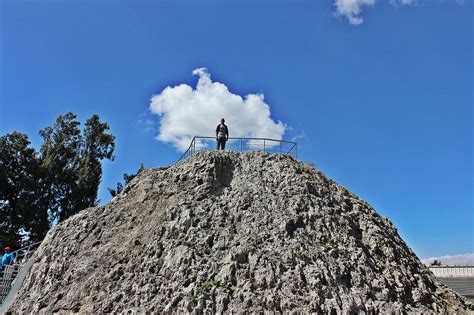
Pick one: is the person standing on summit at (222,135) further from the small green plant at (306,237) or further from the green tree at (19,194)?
the green tree at (19,194)

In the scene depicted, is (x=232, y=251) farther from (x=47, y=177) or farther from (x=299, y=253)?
(x=47, y=177)

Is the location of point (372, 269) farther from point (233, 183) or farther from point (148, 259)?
point (148, 259)

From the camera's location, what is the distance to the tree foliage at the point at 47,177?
3369cm

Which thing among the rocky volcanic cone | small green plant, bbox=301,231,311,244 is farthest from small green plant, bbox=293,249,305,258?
small green plant, bbox=301,231,311,244

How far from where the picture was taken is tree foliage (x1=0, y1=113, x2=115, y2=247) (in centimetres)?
3369

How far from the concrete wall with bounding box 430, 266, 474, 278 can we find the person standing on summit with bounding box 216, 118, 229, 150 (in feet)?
112

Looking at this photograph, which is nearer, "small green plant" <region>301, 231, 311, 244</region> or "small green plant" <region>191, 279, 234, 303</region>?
"small green plant" <region>191, 279, 234, 303</region>

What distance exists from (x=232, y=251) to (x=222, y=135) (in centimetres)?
723

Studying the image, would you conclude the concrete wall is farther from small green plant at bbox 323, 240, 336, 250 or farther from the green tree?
the green tree

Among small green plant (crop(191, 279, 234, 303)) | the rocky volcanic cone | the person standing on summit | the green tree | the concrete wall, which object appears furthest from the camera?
the concrete wall

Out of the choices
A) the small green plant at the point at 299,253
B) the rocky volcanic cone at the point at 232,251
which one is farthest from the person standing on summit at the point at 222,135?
the small green plant at the point at 299,253

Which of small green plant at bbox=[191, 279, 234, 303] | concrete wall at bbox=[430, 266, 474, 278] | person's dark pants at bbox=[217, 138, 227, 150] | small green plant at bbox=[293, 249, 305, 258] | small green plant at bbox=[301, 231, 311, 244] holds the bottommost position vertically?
small green plant at bbox=[191, 279, 234, 303]

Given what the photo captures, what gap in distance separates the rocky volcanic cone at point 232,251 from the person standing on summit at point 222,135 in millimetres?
982

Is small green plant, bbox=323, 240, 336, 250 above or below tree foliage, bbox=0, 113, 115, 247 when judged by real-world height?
below
